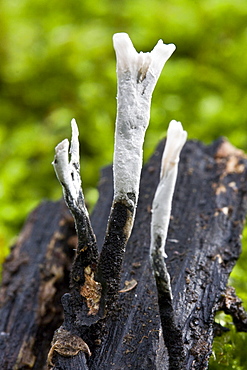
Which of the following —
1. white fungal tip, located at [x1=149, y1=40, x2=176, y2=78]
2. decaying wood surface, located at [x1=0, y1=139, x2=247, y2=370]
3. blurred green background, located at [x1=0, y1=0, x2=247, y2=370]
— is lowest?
decaying wood surface, located at [x1=0, y1=139, x2=247, y2=370]

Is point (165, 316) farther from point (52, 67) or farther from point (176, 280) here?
point (52, 67)

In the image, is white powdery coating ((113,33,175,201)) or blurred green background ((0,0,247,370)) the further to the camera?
blurred green background ((0,0,247,370))

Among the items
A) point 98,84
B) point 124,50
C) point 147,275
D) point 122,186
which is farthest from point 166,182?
point 98,84

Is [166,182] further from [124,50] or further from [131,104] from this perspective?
[124,50]

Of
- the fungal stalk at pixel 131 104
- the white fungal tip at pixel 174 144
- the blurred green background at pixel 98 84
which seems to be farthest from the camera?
the blurred green background at pixel 98 84

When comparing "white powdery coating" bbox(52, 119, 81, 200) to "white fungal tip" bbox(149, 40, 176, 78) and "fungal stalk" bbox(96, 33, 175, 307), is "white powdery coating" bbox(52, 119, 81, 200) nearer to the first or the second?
"fungal stalk" bbox(96, 33, 175, 307)

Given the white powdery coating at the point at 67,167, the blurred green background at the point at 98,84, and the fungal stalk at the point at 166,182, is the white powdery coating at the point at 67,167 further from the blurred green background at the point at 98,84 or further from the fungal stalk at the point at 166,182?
the blurred green background at the point at 98,84

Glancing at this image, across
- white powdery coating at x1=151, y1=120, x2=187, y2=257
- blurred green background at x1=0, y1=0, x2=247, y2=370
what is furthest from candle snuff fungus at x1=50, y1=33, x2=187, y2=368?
blurred green background at x1=0, y1=0, x2=247, y2=370

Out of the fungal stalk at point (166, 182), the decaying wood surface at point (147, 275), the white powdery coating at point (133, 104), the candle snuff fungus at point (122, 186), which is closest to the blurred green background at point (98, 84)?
the decaying wood surface at point (147, 275)
